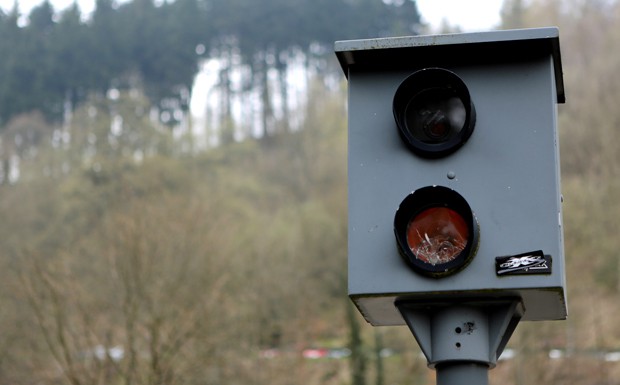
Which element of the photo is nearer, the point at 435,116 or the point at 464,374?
the point at 464,374

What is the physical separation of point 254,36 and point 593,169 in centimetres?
6013

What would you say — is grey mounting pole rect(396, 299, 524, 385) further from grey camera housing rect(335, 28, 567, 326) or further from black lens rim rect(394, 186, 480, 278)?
black lens rim rect(394, 186, 480, 278)

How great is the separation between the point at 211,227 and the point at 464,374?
24.3 metres

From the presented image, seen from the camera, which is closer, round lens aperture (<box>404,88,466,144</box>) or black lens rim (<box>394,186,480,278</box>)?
black lens rim (<box>394,186,480,278</box>)

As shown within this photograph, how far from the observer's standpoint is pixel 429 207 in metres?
3.86

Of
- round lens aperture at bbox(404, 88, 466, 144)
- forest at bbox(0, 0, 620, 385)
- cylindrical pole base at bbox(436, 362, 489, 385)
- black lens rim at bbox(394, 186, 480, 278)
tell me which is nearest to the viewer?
black lens rim at bbox(394, 186, 480, 278)

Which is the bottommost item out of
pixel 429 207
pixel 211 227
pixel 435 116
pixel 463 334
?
pixel 463 334

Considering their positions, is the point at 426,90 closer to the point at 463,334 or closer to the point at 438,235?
the point at 438,235

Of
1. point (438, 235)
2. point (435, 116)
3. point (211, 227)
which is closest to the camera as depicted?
point (438, 235)

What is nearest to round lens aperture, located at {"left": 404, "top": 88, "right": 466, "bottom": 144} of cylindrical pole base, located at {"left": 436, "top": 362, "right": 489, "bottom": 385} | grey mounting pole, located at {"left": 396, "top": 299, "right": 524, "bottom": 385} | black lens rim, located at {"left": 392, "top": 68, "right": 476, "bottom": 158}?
black lens rim, located at {"left": 392, "top": 68, "right": 476, "bottom": 158}

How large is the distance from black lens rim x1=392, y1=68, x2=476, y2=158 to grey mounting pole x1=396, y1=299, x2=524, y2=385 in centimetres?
54

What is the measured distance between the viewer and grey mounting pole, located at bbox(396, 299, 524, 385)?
3.86m

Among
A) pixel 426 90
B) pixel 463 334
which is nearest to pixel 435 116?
pixel 426 90

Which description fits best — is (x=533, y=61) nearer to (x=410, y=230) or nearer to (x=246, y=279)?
(x=410, y=230)
